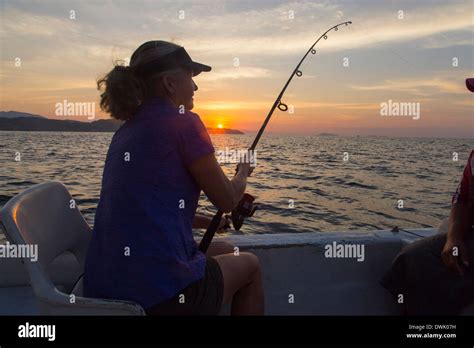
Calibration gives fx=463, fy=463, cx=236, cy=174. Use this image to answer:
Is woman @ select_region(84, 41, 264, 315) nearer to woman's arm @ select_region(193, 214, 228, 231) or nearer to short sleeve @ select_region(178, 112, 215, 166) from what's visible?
short sleeve @ select_region(178, 112, 215, 166)

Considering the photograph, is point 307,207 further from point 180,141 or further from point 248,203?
point 180,141

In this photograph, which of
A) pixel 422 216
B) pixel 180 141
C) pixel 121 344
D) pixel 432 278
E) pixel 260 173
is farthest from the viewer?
pixel 260 173

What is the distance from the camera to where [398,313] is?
2.97 meters

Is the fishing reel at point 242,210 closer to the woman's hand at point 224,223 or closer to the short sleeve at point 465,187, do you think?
the woman's hand at point 224,223

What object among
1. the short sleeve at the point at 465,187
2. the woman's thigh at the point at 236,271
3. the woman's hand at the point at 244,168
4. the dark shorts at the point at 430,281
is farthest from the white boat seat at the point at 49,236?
the short sleeve at the point at 465,187

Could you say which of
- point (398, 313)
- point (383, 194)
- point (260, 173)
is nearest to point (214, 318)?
point (398, 313)

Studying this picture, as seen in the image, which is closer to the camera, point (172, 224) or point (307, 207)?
point (172, 224)

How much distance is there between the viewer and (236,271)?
1904 millimetres

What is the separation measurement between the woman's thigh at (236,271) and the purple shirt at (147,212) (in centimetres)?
20

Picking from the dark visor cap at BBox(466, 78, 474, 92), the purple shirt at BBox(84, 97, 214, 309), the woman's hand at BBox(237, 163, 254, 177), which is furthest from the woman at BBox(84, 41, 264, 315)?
the dark visor cap at BBox(466, 78, 474, 92)

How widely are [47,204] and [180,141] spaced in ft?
2.15

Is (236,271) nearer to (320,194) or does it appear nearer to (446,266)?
(446,266)

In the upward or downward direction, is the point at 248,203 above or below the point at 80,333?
above

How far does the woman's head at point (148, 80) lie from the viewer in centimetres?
174
